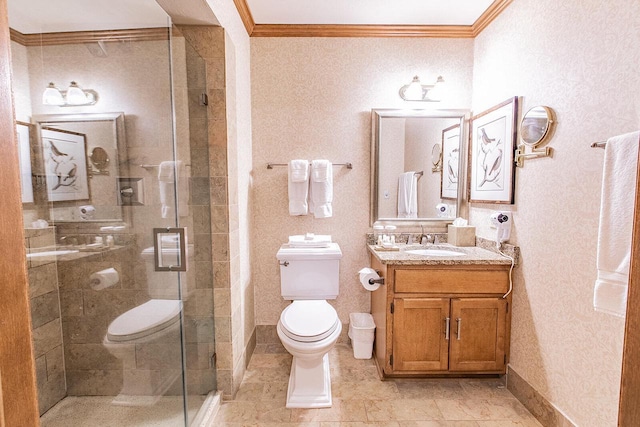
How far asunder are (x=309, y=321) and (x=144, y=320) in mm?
904

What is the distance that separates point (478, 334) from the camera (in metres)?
1.94

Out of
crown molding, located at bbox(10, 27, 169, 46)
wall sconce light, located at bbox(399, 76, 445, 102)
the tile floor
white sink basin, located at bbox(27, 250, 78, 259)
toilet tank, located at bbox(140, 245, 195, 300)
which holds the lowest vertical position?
the tile floor

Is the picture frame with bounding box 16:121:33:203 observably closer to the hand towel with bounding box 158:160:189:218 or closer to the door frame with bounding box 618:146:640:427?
the hand towel with bounding box 158:160:189:218

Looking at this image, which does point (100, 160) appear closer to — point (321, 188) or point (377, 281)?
point (321, 188)

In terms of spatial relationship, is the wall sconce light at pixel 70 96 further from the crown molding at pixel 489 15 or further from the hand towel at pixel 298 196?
the crown molding at pixel 489 15

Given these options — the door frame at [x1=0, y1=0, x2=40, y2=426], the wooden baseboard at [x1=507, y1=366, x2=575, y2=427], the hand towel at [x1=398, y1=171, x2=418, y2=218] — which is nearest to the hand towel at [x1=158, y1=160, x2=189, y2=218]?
the door frame at [x1=0, y1=0, x2=40, y2=426]

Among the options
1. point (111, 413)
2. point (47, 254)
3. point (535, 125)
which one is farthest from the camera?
point (535, 125)

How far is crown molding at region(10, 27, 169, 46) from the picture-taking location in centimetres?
121

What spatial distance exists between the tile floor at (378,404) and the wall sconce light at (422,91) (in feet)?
6.92

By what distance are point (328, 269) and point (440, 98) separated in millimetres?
1632

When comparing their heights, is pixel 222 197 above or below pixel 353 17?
below

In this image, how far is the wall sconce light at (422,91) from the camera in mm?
2342

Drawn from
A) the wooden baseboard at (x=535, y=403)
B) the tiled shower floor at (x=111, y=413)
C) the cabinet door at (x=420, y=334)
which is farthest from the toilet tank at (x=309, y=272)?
the wooden baseboard at (x=535, y=403)

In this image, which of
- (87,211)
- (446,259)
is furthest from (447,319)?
(87,211)
